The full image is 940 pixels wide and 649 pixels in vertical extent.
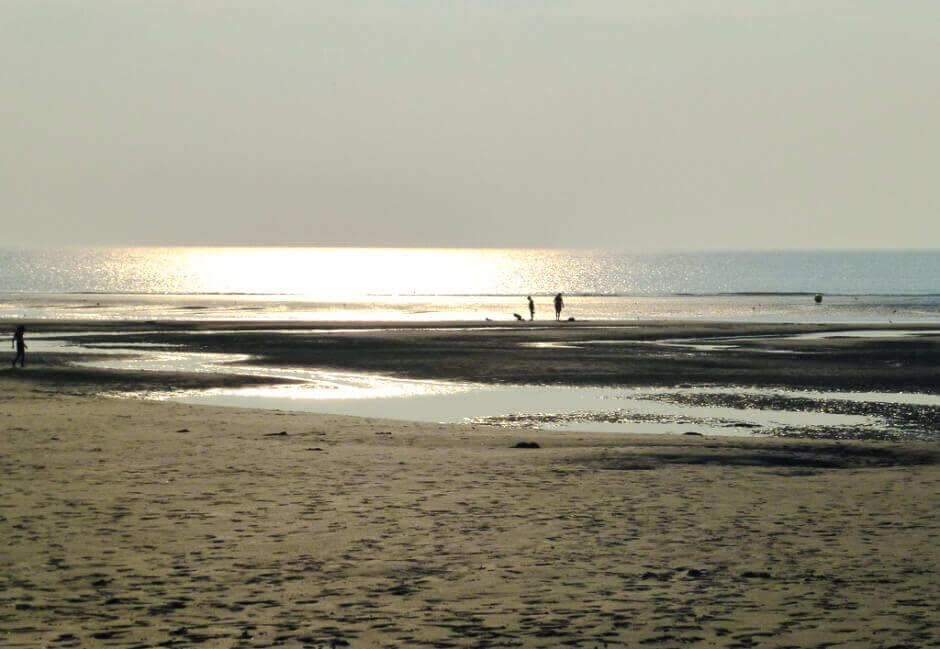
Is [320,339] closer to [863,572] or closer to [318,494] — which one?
[318,494]

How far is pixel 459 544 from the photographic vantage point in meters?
12.4

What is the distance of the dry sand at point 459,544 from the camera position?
9375 mm

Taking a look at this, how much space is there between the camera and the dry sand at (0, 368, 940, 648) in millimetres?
9375

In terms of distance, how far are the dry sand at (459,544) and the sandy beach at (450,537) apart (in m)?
0.04

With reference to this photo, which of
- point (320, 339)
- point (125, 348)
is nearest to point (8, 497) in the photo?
point (125, 348)

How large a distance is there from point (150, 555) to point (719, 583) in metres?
5.66

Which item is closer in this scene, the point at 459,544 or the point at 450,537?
the point at 459,544

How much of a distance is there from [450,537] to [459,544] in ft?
1.18

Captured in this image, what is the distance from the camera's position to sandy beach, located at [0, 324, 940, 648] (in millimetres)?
9414

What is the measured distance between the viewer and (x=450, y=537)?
41.9ft

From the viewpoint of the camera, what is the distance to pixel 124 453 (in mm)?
18891

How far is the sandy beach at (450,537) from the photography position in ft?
30.9

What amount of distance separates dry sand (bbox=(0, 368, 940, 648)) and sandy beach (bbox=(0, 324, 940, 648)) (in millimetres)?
39

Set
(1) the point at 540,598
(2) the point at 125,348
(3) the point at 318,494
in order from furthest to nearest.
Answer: (2) the point at 125,348, (3) the point at 318,494, (1) the point at 540,598
